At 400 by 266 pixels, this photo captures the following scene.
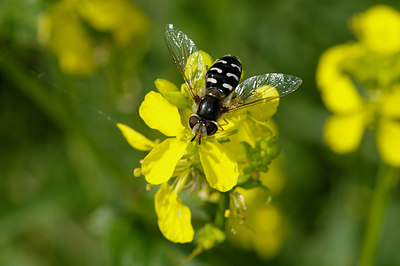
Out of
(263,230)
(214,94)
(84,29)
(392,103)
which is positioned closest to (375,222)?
(392,103)

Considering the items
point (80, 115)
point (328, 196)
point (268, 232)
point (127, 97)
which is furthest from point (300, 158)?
point (80, 115)

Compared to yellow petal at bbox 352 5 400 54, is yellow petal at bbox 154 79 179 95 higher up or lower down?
lower down

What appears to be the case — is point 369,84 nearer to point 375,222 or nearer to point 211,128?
point 375,222

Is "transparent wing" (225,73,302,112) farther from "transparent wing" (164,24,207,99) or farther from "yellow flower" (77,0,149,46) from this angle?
"yellow flower" (77,0,149,46)

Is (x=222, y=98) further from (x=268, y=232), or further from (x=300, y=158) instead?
(x=300, y=158)

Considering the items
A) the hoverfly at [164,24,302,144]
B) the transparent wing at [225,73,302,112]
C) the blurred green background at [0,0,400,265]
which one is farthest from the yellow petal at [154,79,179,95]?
the blurred green background at [0,0,400,265]
